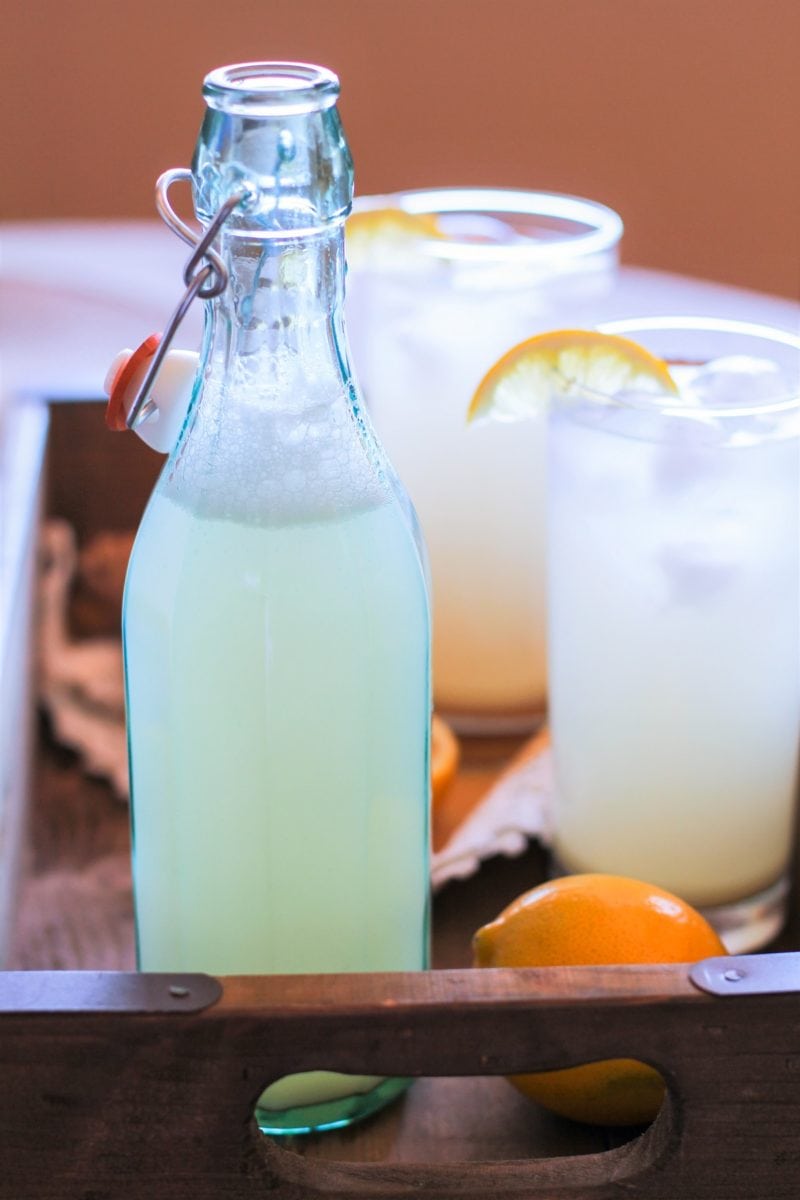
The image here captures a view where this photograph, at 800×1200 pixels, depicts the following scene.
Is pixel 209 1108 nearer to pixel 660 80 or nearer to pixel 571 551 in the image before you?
pixel 571 551

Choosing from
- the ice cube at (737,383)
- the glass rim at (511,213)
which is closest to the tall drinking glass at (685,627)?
the ice cube at (737,383)

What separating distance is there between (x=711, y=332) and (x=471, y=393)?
0.14 m

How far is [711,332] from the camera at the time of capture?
0.60 m

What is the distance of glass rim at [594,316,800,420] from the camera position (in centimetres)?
52

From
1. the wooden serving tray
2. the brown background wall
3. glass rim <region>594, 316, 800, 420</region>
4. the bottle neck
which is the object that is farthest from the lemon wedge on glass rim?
the brown background wall

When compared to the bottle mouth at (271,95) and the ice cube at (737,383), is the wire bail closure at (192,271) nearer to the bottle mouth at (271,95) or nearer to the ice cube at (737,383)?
the bottle mouth at (271,95)

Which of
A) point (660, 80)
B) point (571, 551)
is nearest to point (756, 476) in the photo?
point (571, 551)

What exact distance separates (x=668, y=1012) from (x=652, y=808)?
0.18 meters

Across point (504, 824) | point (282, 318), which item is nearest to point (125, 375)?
point (282, 318)

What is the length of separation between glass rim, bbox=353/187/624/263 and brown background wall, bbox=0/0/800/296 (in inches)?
57.5

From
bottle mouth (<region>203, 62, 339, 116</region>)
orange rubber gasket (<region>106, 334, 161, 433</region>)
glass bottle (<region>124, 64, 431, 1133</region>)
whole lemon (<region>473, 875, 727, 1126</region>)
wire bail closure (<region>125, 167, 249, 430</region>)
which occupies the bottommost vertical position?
whole lemon (<region>473, 875, 727, 1126</region>)

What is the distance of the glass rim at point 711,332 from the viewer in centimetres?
52

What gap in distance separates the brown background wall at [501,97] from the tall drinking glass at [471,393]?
1.51 meters

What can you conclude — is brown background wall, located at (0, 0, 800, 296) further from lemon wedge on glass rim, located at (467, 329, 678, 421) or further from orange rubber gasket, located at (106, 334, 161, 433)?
orange rubber gasket, located at (106, 334, 161, 433)
